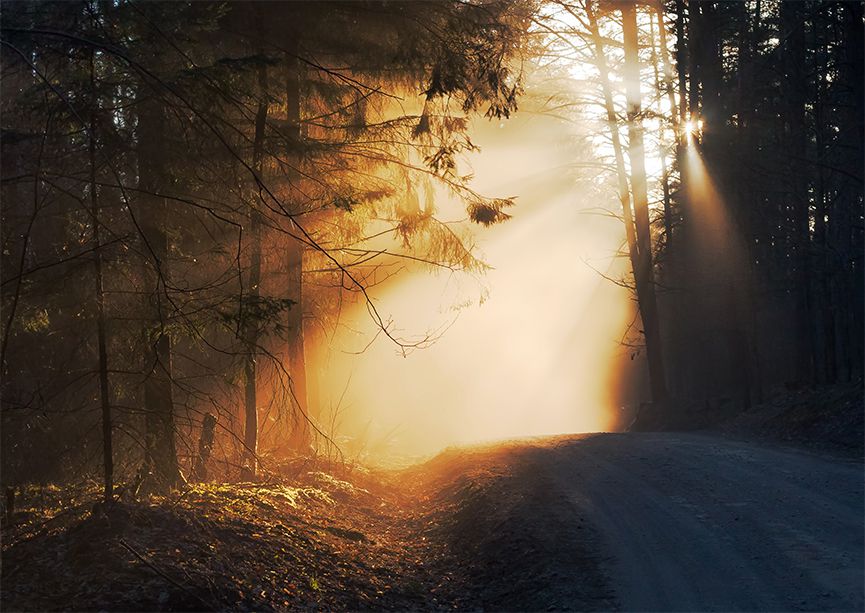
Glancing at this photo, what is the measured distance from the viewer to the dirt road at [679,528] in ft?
23.7

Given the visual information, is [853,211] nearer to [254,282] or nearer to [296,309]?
[296,309]

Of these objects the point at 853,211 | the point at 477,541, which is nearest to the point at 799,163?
the point at 853,211

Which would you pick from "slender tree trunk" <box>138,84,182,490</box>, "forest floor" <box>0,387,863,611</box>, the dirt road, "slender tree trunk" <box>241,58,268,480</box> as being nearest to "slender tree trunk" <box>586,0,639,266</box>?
the dirt road

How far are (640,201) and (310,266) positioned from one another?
1196 centimetres

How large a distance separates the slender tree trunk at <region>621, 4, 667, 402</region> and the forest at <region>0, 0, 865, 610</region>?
93mm

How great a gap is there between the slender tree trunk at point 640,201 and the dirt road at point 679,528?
380 inches

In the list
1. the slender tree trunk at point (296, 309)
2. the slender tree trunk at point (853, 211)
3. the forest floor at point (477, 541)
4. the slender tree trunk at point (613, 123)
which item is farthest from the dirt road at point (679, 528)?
the slender tree trunk at point (613, 123)

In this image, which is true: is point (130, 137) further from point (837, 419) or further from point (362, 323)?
point (837, 419)

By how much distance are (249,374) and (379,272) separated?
1018cm

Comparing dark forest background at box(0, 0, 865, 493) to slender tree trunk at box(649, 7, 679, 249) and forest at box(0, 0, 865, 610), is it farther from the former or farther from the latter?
slender tree trunk at box(649, 7, 679, 249)

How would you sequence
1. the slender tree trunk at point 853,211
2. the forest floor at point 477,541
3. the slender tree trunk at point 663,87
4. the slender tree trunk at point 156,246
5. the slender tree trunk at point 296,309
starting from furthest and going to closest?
1. the slender tree trunk at point 663,87
2. the slender tree trunk at point 853,211
3. the slender tree trunk at point 296,309
4. the slender tree trunk at point 156,246
5. the forest floor at point 477,541

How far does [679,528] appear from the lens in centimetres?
906

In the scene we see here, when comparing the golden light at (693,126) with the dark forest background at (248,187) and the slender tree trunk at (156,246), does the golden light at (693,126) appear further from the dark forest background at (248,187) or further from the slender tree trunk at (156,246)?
the slender tree trunk at (156,246)

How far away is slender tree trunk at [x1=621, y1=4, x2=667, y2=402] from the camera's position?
2328cm
